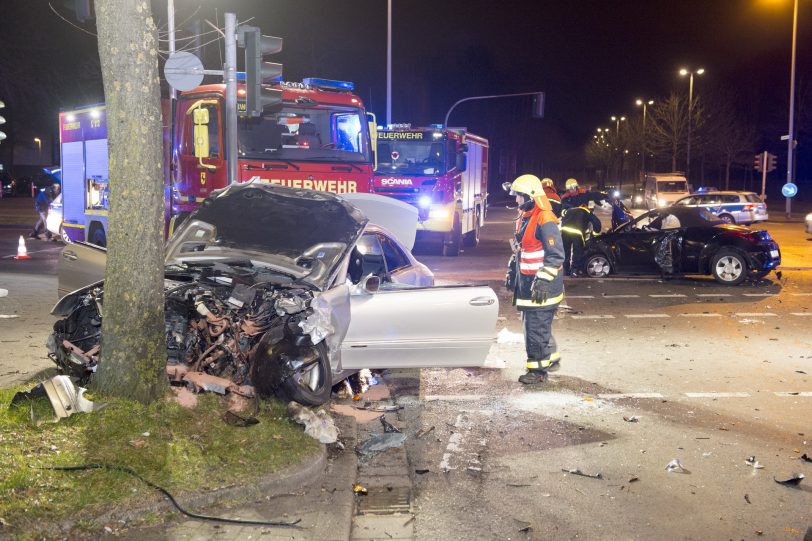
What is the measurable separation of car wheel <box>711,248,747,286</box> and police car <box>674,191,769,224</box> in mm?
17460

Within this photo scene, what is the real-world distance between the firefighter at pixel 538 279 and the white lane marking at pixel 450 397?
66 cm

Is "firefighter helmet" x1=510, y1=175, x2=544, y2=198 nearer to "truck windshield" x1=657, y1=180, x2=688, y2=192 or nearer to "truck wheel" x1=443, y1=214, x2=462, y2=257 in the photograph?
"truck wheel" x1=443, y1=214, x2=462, y2=257

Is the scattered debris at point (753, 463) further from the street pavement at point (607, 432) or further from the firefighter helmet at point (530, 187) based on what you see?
the firefighter helmet at point (530, 187)

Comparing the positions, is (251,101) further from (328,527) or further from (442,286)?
(328,527)

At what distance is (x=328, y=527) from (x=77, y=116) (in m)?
15.7

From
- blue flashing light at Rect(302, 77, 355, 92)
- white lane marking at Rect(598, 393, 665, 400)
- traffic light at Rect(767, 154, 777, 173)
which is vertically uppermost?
blue flashing light at Rect(302, 77, 355, 92)

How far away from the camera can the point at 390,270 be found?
26.8ft

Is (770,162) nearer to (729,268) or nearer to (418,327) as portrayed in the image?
(729,268)

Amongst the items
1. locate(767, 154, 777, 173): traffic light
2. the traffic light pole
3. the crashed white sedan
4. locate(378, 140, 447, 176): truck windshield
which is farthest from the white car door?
locate(767, 154, 777, 173): traffic light

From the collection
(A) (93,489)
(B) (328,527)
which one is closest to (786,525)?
(B) (328,527)

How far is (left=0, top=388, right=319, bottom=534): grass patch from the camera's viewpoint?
14.7 ft

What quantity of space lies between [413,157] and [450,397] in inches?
514

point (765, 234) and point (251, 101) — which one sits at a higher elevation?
point (251, 101)

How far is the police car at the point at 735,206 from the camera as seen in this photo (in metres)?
31.7
